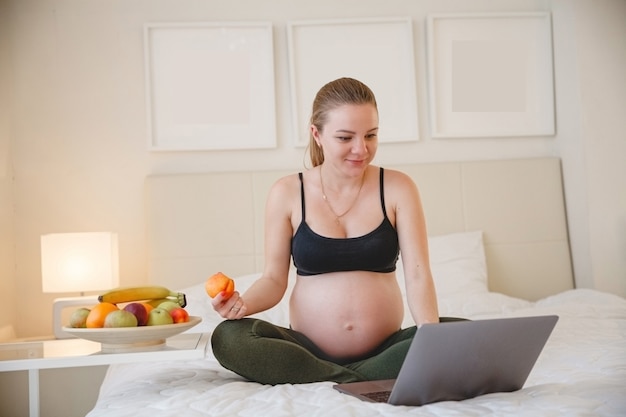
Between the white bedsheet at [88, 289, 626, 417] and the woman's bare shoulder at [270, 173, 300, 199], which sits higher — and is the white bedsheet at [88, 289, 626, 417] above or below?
below

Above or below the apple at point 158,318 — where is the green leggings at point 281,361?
below

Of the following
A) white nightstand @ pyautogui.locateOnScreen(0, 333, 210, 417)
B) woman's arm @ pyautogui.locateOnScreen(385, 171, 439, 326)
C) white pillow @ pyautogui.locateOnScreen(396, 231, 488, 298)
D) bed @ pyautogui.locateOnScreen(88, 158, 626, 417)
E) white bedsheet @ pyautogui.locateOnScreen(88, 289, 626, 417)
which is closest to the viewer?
white bedsheet @ pyautogui.locateOnScreen(88, 289, 626, 417)

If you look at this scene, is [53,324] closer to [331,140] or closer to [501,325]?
[331,140]

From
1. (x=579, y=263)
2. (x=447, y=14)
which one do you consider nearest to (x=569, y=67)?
(x=447, y=14)

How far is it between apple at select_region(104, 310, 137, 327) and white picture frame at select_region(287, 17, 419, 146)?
2.17 metres

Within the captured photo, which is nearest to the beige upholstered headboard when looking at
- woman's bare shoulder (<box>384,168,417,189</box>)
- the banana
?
the banana

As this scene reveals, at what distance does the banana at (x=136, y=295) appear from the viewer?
2480 millimetres

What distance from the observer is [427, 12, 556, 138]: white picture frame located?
4340mm

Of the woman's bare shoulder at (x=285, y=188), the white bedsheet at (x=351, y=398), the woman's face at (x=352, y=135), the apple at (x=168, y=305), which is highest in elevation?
the woman's face at (x=352, y=135)

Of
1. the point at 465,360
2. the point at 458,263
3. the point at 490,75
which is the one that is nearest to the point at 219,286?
the point at 465,360

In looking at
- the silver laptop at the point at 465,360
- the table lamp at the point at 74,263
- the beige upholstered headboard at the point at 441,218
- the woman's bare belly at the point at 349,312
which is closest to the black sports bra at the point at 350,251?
the woman's bare belly at the point at 349,312

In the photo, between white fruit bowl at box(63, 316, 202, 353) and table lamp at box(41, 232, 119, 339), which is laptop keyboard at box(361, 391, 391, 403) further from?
table lamp at box(41, 232, 119, 339)

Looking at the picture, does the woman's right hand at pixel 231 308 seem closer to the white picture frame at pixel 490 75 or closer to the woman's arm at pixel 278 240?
the woman's arm at pixel 278 240

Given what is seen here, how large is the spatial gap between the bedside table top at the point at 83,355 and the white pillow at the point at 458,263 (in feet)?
5.66
